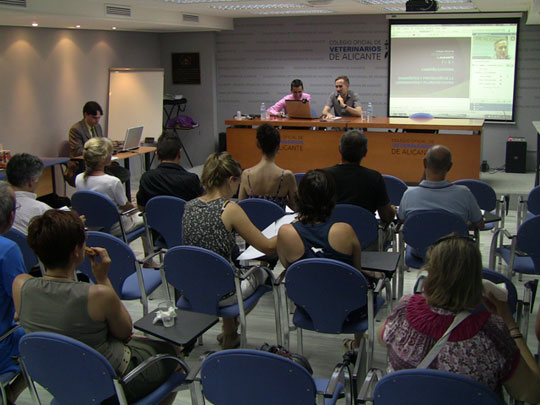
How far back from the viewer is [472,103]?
9.76 meters

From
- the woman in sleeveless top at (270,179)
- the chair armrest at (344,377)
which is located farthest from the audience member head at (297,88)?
the chair armrest at (344,377)

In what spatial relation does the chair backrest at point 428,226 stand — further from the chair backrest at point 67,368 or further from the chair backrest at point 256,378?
the chair backrest at point 67,368

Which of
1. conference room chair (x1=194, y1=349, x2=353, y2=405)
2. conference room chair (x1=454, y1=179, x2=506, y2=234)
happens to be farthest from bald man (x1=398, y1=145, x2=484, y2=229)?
conference room chair (x1=194, y1=349, x2=353, y2=405)

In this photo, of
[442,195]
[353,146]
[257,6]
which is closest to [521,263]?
[442,195]

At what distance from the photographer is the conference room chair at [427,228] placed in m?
3.82

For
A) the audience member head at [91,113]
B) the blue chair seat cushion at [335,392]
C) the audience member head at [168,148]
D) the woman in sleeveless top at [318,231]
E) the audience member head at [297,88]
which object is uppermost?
the audience member head at [297,88]

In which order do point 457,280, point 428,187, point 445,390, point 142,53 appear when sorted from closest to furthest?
point 445,390
point 457,280
point 428,187
point 142,53

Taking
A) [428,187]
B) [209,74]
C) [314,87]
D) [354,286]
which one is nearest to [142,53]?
[209,74]

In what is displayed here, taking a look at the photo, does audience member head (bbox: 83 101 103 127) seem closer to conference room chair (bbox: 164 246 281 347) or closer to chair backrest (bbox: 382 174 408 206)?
chair backrest (bbox: 382 174 408 206)

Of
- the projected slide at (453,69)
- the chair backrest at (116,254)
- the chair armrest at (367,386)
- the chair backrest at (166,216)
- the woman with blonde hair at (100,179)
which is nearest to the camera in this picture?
the chair armrest at (367,386)

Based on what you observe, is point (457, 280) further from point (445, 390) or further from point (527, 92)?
point (527, 92)

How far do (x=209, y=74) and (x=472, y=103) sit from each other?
4.71m

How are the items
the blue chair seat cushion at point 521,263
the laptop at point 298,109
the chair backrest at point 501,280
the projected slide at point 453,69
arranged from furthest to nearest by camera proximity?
the projected slide at point 453,69
the laptop at point 298,109
the blue chair seat cushion at point 521,263
the chair backrest at point 501,280

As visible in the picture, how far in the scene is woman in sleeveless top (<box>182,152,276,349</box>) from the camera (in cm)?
341
